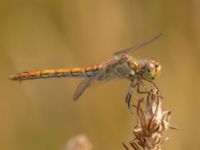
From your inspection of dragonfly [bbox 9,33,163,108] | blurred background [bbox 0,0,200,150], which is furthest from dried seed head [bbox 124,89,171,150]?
blurred background [bbox 0,0,200,150]

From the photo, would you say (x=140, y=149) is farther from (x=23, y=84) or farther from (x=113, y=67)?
(x=23, y=84)

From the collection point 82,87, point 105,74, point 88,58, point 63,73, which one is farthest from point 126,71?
point 88,58

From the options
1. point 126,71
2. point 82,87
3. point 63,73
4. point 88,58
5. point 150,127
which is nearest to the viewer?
point 150,127

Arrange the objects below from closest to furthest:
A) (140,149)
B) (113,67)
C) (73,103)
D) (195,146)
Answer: (140,149) → (113,67) → (195,146) → (73,103)

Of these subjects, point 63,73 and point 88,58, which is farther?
point 88,58

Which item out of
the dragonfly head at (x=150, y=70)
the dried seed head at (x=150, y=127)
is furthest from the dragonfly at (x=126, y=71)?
the dried seed head at (x=150, y=127)

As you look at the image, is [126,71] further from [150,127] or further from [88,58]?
[88,58]

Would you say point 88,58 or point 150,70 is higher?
point 88,58

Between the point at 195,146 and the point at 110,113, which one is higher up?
the point at 110,113

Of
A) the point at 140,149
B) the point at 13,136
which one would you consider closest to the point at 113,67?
the point at 140,149
